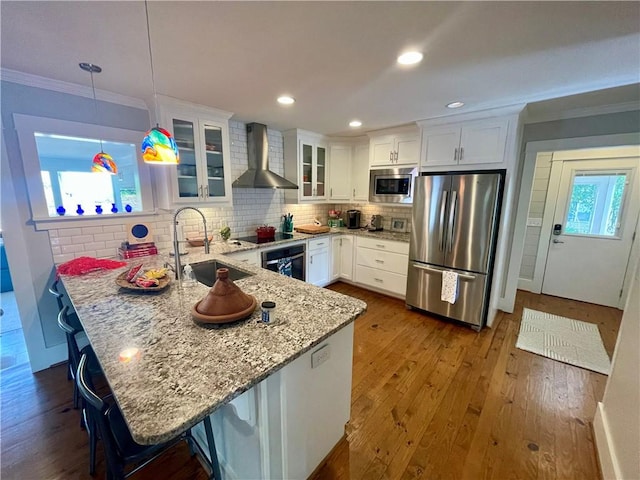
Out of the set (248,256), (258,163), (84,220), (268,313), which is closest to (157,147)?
(268,313)

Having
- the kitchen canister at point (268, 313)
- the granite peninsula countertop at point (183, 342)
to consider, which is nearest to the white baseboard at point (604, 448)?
the granite peninsula countertop at point (183, 342)

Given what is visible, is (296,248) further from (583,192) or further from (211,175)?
(583,192)

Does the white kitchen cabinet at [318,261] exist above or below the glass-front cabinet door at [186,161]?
below

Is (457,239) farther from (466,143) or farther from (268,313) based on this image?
(268,313)

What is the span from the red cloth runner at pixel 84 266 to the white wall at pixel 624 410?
11.4 feet

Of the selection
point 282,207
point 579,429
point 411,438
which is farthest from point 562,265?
point 282,207

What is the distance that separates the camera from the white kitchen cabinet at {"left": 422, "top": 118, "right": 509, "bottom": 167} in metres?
2.69

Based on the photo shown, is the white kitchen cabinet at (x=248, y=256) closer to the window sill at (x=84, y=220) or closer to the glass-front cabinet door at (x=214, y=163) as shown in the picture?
the glass-front cabinet door at (x=214, y=163)

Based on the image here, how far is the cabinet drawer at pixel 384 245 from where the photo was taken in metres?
3.56

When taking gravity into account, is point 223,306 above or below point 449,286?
above

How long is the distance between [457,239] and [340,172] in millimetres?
2139

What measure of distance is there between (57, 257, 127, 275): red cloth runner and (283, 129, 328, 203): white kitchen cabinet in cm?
237

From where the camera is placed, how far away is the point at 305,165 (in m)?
3.93

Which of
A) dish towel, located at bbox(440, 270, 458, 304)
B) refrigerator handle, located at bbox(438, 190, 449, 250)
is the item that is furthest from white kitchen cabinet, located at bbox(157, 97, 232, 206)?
dish towel, located at bbox(440, 270, 458, 304)
